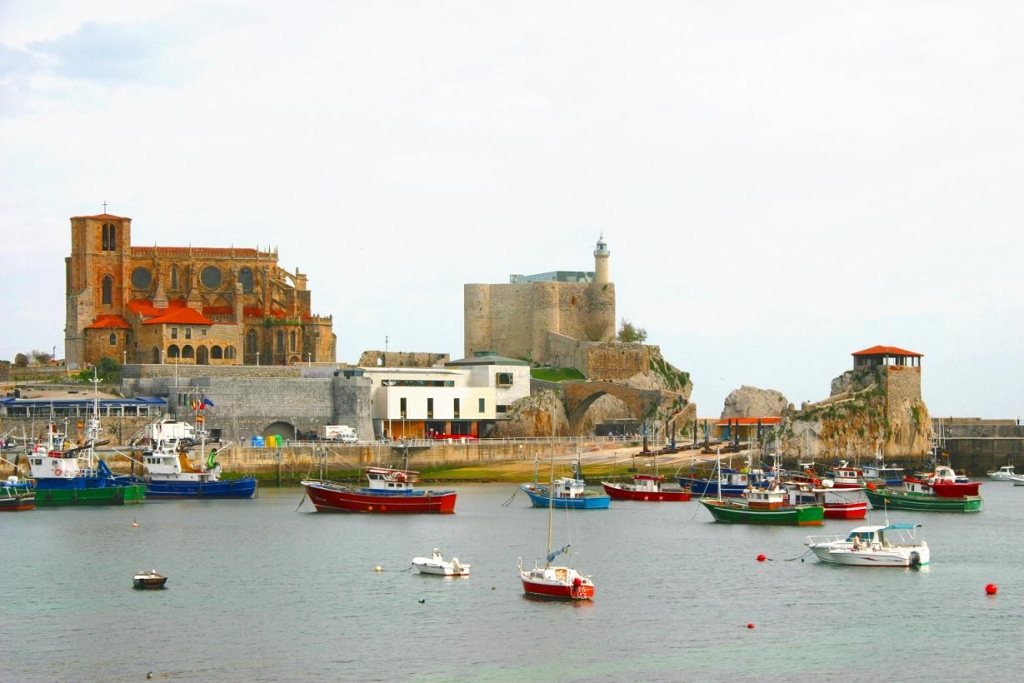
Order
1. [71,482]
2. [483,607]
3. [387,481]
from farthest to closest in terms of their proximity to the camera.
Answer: [71,482], [387,481], [483,607]

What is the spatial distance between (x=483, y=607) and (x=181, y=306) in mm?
69293

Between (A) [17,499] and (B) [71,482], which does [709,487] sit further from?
(A) [17,499]

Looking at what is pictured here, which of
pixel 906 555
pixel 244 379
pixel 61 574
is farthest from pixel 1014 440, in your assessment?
pixel 61 574

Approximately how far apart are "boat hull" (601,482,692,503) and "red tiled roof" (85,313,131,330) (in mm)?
39289

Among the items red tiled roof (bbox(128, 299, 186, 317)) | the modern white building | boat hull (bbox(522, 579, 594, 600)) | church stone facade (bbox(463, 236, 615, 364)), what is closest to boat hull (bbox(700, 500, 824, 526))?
boat hull (bbox(522, 579, 594, 600))

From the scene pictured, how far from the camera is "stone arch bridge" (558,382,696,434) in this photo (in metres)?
108

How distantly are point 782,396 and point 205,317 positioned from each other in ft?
145

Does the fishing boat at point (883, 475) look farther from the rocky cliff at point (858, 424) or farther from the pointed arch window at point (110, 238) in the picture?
the pointed arch window at point (110, 238)

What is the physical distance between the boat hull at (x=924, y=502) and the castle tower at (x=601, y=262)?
46.8 m

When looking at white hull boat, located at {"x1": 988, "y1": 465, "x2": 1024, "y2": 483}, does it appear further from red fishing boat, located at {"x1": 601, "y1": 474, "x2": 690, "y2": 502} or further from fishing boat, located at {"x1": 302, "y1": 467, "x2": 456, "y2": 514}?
fishing boat, located at {"x1": 302, "y1": 467, "x2": 456, "y2": 514}

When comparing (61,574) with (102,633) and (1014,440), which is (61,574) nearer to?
(102,633)

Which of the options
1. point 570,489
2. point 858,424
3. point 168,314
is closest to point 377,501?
point 570,489

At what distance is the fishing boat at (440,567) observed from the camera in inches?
1988

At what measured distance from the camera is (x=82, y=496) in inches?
2990
